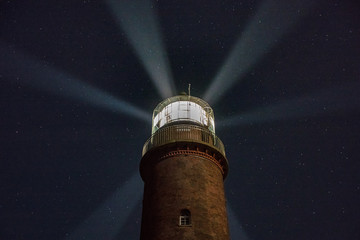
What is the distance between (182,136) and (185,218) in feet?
13.7

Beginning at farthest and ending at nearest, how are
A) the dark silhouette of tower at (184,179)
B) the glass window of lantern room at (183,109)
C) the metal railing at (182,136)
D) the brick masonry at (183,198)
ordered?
the glass window of lantern room at (183,109), the metal railing at (182,136), the dark silhouette of tower at (184,179), the brick masonry at (183,198)

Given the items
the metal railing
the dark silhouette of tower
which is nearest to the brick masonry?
the dark silhouette of tower

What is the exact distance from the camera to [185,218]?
14.2 m

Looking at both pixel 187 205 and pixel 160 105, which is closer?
pixel 187 205

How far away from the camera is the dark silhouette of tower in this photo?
14.1m

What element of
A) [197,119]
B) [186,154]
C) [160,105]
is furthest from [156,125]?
[186,154]

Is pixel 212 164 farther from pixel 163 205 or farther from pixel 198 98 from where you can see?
pixel 198 98

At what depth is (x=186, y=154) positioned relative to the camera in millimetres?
16125

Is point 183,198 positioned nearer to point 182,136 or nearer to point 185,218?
point 185,218

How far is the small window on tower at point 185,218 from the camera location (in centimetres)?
1399

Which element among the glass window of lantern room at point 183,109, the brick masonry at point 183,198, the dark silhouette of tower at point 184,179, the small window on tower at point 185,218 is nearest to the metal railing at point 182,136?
the dark silhouette of tower at point 184,179

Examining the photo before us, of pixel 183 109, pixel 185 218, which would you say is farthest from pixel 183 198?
pixel 183 109

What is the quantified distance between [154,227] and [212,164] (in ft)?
14.3

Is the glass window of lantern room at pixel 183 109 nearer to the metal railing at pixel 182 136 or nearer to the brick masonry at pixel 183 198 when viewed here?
the metal railing at pixel 182 136
